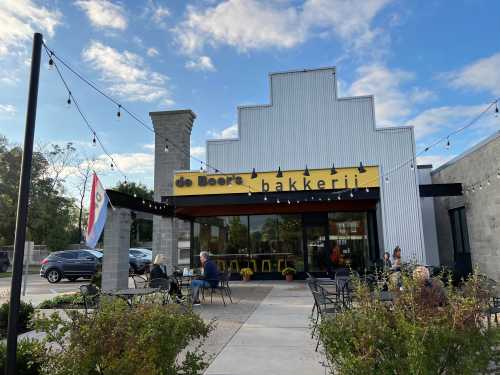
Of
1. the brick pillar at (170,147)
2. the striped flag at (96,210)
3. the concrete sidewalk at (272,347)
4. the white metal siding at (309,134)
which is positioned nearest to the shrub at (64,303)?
the striped flag at (96,210)

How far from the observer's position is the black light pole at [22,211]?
3070 millimetres

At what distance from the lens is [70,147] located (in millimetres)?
36906

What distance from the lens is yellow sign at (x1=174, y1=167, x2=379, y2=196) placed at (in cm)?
1182

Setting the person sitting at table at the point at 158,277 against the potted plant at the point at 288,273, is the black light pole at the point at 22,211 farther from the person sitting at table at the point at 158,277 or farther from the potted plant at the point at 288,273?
the potted plant at the point at 288,273

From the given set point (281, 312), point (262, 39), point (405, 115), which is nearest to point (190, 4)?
point (262, 39)

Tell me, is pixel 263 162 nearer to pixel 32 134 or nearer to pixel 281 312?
pixel 281 312

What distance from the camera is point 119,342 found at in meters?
2.81

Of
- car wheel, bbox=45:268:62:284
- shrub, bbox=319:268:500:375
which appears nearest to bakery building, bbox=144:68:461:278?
car wheel, bbox=45:268:62:284

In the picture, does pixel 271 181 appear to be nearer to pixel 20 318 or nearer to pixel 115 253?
pixel 115 253

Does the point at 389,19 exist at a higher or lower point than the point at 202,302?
higher

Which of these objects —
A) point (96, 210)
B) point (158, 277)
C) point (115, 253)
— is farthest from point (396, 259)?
point (96, 210)

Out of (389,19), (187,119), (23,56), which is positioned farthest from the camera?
(187,119)

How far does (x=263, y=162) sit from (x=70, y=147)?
30.3 m

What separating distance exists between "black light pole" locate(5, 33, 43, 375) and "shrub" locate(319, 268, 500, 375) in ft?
8.61
